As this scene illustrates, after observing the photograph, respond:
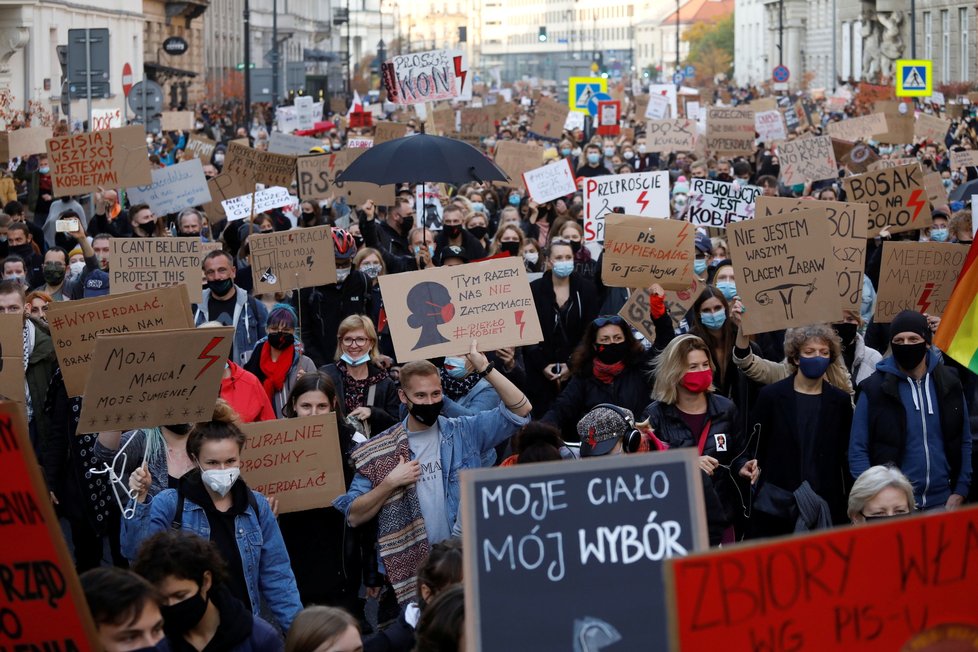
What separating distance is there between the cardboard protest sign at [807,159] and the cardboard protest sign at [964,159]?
4.70 feet

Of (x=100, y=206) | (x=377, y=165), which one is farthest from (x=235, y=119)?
(x=377, y=165)

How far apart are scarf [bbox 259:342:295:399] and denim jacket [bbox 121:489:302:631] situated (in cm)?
244

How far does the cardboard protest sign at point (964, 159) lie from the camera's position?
56.3 feet

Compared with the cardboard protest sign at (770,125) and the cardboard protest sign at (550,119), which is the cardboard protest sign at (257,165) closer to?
the cardboard protest sign at (770,125)

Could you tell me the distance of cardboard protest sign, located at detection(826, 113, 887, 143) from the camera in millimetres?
21672

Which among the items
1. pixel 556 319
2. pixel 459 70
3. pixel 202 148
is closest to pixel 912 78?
pixel 459 70

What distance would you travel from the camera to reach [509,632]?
369 cm

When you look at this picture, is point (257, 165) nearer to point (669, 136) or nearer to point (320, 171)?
point (320, 171)

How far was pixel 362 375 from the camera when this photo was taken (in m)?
7.77

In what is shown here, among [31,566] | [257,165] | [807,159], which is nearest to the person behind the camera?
[31,566]

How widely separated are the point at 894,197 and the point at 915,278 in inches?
115

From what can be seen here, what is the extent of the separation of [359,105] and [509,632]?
27.1 meters

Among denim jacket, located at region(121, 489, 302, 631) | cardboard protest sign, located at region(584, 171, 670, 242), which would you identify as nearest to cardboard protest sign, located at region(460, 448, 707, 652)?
denim jacket, located at region(121, 489, 302, 631)

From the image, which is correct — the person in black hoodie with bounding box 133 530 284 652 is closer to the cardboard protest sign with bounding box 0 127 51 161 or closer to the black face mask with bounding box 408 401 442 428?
the black face mask with bounding box 408 401 442 428
